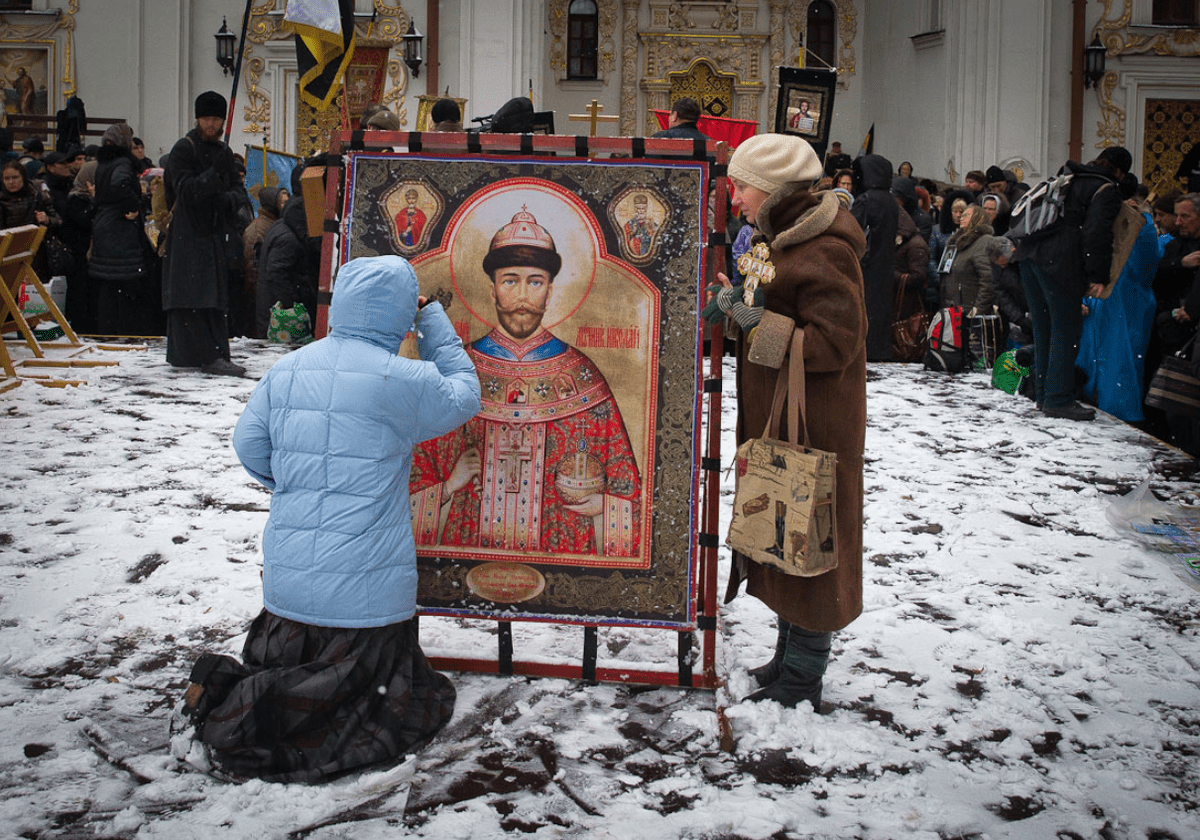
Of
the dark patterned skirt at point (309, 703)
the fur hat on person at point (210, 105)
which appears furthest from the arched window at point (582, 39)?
the dark patterned skirt at point (309, 703)

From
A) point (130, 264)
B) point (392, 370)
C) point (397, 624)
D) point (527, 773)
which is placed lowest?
point (527, 773)

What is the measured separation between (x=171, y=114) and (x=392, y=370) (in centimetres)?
1819

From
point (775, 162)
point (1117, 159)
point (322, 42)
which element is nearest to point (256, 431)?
point (775, 162)

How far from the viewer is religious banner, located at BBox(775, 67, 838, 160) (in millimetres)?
8688

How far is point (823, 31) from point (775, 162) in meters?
23.5

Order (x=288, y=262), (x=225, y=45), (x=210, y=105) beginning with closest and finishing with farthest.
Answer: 1. (x=210, y=105)
2. (x=288, y=262)
3. (x=225, y=45)

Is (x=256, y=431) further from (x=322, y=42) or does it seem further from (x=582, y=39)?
(x=582, y=39)

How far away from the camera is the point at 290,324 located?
1024 centimetres

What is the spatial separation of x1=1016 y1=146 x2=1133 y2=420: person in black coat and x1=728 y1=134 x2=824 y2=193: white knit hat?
4.95 metres

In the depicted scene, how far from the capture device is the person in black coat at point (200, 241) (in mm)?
8148

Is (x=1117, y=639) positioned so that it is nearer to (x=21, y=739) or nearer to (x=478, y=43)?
(x=21, y=739)

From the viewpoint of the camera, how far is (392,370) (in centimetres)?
306

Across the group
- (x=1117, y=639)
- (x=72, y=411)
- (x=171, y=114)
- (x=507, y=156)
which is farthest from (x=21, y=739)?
(x=171, y=114)

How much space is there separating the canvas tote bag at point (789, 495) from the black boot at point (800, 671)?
11.0 inches
